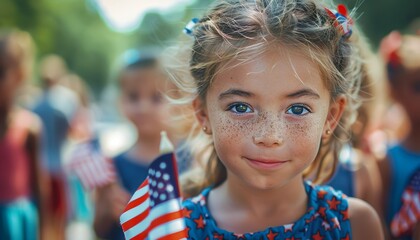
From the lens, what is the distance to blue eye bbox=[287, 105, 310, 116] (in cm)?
174

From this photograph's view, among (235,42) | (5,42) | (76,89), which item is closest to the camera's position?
(235,42)

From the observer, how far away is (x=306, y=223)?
1892 mm

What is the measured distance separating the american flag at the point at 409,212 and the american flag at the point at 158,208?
1.49 metres

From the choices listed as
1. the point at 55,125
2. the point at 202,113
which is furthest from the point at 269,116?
the point at 55,125

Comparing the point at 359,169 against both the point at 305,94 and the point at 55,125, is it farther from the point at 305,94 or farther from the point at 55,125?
the point at 55,125

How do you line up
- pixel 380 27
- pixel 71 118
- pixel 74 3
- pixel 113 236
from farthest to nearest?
1. pixel 74 3
2. pixel 380 27
3. pixel 71 118
4. pixel 113 236

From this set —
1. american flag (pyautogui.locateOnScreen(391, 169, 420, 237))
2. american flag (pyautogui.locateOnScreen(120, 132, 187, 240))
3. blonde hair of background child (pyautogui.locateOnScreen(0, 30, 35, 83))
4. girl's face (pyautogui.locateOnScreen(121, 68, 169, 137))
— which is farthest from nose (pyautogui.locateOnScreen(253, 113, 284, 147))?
blonde hair of background child (pyautogui.locateOnScreen(0, 30, 35, 83))

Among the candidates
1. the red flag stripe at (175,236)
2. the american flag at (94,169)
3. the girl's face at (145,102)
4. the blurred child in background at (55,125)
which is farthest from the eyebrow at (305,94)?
the blurred child in background at (55,125)

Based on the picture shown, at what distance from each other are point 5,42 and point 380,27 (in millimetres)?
20121

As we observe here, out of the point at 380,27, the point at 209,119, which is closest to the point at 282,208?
the point at 209,119

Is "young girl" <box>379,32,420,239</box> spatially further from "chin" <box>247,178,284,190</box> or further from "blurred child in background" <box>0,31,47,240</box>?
"blurred child in background" <box>0,31,47,240</box>

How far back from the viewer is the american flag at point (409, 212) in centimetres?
271

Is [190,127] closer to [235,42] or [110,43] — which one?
[235,42]

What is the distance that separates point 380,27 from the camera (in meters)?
22.5
